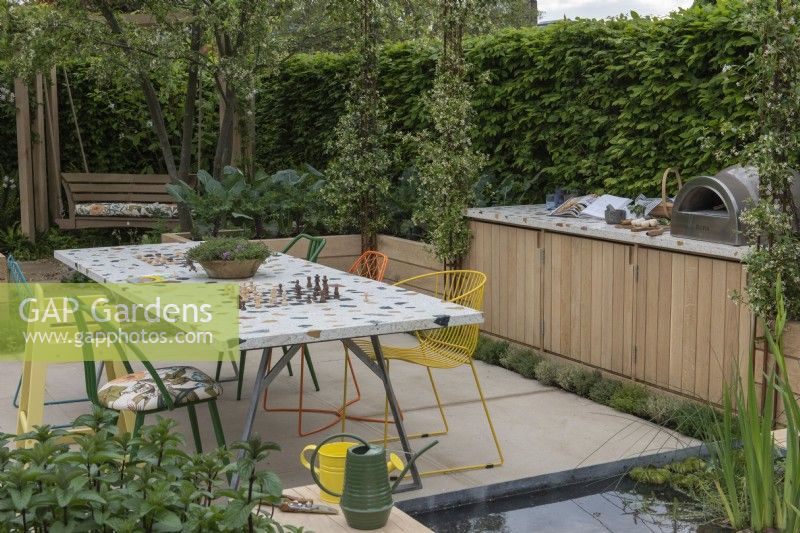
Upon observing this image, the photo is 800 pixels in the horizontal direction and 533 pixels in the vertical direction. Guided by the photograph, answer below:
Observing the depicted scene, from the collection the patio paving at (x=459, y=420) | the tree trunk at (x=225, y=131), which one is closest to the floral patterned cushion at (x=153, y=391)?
the patio paving at (x=459, y=420)

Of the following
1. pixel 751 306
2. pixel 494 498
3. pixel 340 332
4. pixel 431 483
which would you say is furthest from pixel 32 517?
pixel 751 306

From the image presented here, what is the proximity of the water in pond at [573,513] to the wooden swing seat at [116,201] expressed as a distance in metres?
7.01

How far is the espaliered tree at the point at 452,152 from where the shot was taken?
7270 mm

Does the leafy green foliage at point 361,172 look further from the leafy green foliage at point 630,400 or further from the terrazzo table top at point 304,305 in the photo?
the leafy green foliage at point 630,400

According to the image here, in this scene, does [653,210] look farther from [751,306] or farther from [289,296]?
[289,296]

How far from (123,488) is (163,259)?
4.13 metres

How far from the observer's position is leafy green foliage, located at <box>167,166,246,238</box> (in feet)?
28.0

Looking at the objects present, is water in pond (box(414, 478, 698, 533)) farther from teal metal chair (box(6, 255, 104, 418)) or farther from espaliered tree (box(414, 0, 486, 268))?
espaliered tree (box(414, 0, 486, 268))

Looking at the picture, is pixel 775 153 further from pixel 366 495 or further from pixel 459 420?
pixel 366 495

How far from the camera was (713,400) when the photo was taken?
5.24 m

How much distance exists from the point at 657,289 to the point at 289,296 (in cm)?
210

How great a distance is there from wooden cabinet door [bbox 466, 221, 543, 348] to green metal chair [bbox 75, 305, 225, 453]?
2839mm

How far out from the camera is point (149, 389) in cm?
418

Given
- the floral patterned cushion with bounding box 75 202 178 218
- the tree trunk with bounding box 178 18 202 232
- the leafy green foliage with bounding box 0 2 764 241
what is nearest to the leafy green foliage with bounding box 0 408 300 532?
the leafy green foliage with bounding box 0 2 764 241
